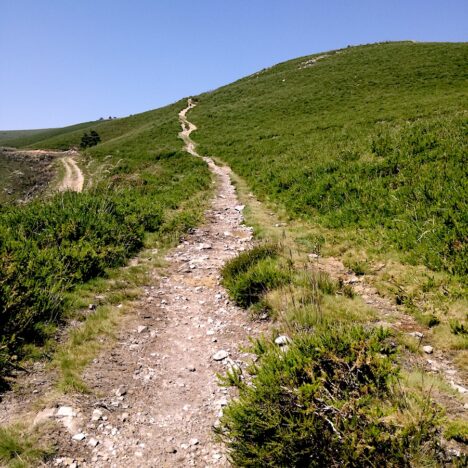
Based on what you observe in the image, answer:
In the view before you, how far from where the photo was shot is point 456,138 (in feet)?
41.0

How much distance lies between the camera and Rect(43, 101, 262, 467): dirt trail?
A: 3904 mm

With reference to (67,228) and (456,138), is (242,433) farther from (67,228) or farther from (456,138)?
(456,138)

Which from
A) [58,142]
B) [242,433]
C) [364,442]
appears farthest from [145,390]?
[58,142]

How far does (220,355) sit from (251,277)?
212 cm

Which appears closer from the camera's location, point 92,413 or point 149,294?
point 92,413

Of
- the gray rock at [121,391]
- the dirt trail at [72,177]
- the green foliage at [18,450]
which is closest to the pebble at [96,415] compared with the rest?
the gray rock at [121,391]

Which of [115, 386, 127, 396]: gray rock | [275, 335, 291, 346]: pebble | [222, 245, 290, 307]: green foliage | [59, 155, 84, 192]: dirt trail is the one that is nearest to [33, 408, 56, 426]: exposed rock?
[115, 386, 127, 396]: gray rock

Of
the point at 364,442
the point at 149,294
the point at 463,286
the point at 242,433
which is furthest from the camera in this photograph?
the point at 149,294

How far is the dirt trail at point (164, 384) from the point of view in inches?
154

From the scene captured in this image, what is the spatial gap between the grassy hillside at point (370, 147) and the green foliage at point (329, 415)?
4.27 m

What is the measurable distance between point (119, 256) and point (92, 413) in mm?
5582

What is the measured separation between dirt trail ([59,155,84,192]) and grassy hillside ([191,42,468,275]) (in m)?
12.0

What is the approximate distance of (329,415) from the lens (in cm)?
344

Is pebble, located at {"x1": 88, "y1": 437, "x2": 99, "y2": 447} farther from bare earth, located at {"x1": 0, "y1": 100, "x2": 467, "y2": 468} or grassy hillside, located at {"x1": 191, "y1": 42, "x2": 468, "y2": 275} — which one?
grassy hillside, located at {"x1": 191, "y1": 42, "x2": 468, "y2": 275}
